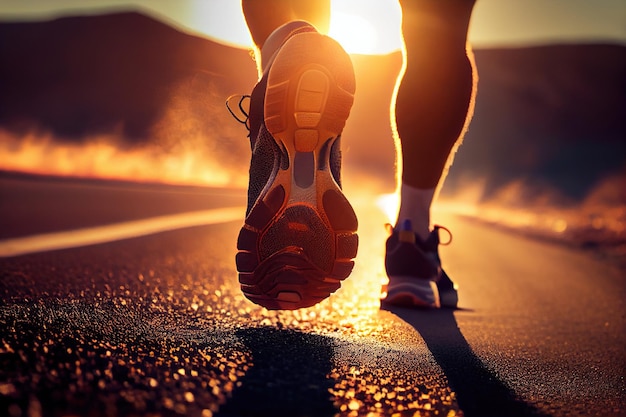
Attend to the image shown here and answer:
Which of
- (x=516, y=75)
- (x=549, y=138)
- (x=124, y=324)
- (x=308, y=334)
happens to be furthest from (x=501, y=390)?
(x=516, y=75)

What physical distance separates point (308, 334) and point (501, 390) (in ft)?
1.52

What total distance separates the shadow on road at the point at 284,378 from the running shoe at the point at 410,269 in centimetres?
48

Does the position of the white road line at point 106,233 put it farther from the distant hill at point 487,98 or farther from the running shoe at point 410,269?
the distant hill at point 487,98

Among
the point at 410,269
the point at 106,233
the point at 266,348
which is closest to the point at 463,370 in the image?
the point at 266,348

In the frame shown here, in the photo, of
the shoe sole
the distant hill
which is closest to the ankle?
the shoe sole

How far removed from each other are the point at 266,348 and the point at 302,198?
345 mm

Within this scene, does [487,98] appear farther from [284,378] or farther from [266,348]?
[284,378]

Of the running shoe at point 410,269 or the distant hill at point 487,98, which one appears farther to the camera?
the distant hill at point 487,98

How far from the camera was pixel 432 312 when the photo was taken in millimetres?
1809

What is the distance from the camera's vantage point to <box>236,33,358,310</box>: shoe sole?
1.32 m

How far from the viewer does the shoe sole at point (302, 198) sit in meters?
1.32

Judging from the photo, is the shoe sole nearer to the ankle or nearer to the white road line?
the ankle

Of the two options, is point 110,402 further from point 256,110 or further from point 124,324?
point 256,110

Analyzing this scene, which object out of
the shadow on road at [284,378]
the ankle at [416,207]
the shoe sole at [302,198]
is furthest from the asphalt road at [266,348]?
the ankle at [416,207]
